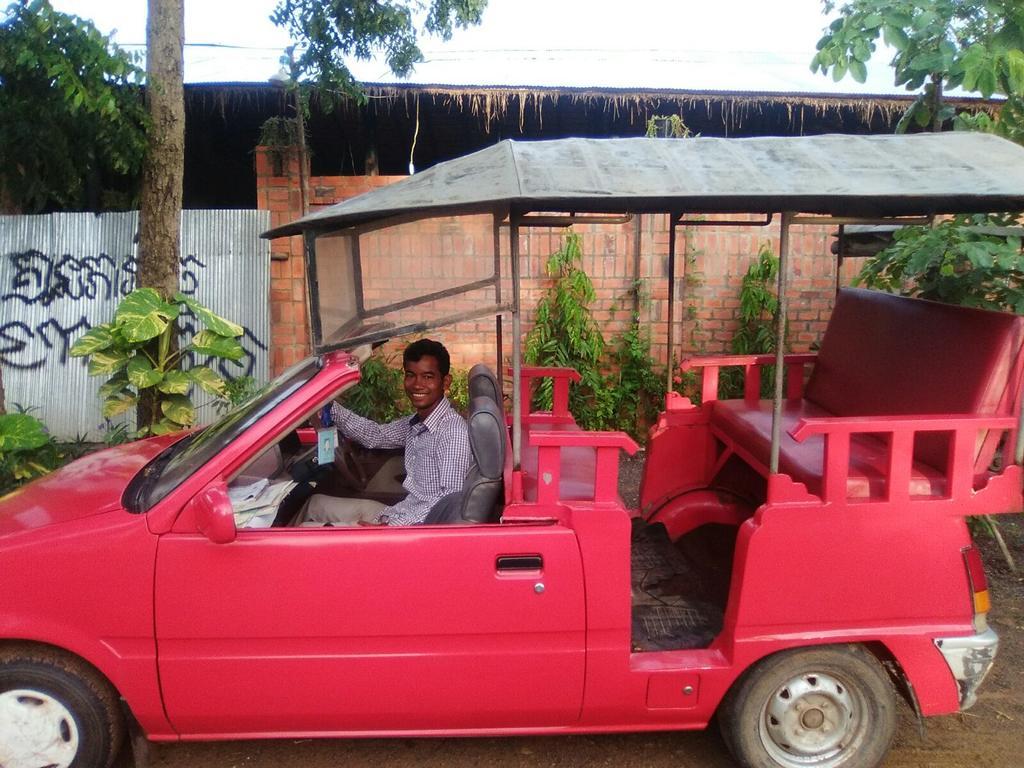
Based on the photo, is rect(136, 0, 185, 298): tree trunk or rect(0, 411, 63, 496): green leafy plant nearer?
rect(0, 411, 63, 496): green leafy plant

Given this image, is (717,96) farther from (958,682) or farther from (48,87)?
(958,682)

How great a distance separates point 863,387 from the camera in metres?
3.72

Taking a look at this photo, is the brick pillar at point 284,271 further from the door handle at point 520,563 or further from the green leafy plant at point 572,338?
the door handle at point 520,563

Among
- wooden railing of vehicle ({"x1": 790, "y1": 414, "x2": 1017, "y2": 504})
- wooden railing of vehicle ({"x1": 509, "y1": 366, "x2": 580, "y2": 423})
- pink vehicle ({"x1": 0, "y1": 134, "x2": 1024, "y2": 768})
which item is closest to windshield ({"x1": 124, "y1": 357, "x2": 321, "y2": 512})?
pink vehicle ({"x1": 0, "y1": 134, "x2": 1024, "y2": 768})

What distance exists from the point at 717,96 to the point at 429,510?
19.8ft

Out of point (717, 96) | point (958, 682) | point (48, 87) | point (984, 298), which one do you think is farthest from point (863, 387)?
point (48, 87)

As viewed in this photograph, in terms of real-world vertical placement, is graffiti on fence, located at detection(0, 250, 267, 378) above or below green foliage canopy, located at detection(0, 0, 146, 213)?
below

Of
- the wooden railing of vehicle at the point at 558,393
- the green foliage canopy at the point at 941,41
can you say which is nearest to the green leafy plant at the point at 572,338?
the wooden railing of vehicle at the point at 558,393

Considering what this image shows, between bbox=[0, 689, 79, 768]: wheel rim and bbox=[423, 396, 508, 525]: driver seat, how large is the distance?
1.34m

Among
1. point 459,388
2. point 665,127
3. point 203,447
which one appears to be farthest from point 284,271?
point 203,447

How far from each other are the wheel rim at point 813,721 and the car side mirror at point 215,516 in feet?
6.16

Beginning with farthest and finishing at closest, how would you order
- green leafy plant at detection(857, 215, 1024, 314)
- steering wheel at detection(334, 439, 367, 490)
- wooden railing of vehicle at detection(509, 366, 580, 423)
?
wooden railing of vehicle at detection(509, 366, 580, 423), green leafy plant at detection(857, 215, 1024, 314), steering wheel at detection(334, 439, 367, 490)

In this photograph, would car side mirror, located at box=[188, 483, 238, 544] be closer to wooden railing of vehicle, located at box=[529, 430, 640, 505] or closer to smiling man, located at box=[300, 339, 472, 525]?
smiling man, located at box=[300, 339, 472, 525]

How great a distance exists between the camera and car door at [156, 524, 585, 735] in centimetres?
248
